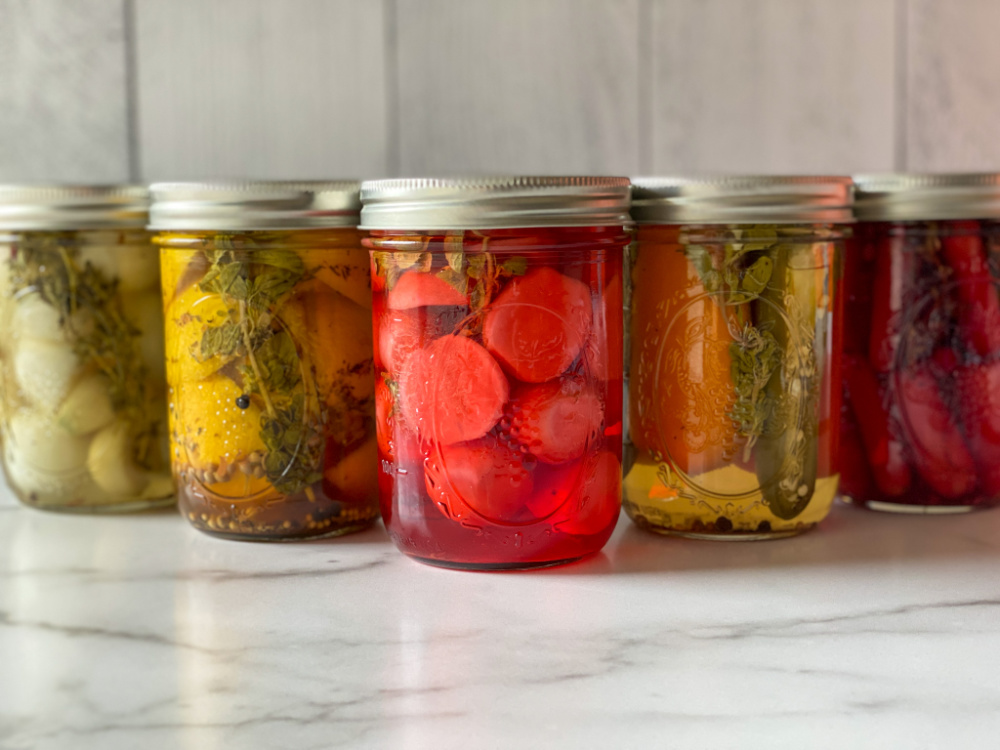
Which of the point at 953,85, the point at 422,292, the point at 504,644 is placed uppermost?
the point at 953,85

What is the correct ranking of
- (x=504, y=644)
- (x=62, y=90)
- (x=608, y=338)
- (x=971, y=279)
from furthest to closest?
(x=62, y=90), (x=971, y=279), (x=608, y=338), (x=504, y=644)

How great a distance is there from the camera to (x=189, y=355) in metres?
0.79

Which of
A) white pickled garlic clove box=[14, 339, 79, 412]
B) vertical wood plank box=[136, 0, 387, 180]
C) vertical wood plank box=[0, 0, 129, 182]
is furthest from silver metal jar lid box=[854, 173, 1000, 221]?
vertical wood plank box=[0, 0, 129, 182]

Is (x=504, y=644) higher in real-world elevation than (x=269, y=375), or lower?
lower

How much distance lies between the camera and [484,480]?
0.70 m

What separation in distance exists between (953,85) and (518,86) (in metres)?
0.50

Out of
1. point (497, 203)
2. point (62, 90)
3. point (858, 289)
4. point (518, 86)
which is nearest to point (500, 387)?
point (497, 203)

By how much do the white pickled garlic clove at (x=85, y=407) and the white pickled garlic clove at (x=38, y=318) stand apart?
0.14ft

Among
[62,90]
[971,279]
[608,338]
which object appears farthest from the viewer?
[62,90]

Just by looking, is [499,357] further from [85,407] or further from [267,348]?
[85,407]

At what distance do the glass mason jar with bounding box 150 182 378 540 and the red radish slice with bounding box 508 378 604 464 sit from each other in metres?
0.17

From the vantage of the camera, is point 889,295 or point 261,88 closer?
point 889,295

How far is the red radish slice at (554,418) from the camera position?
2.26ft

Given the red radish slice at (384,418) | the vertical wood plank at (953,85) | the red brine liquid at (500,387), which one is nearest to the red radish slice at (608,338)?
the red brine liquid at (500,387)
